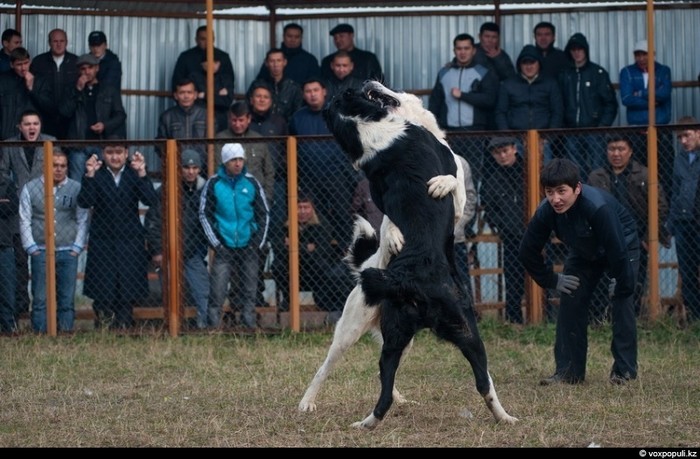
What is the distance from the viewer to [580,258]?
343 inches

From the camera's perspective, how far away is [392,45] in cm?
1445

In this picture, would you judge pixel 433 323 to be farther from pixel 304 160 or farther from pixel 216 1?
pixel 216 1

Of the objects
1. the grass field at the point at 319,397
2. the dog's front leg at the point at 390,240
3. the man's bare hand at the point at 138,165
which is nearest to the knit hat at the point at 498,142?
the grass field at the point at 319,397

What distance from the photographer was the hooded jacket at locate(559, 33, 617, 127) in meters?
12.8

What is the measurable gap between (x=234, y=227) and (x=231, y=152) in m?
0.71

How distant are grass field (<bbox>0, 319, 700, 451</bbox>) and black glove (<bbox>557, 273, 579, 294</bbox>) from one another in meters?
0.71

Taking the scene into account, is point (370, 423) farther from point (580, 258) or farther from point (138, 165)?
point (138, 165)

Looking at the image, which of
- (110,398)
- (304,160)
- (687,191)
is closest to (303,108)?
(304,160)

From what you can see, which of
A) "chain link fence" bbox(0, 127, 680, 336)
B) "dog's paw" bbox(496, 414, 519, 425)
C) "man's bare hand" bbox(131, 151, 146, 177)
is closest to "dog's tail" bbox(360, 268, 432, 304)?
"dog's paw" bbox(496, 414, 519, 425)

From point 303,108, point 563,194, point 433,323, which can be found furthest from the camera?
point 303,108

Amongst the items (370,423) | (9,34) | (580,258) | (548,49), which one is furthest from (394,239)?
(9,34)

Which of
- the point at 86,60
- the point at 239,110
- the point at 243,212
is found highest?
the point at 86,60

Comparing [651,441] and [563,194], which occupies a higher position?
[563,194]

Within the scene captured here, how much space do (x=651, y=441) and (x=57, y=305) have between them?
6.82m
